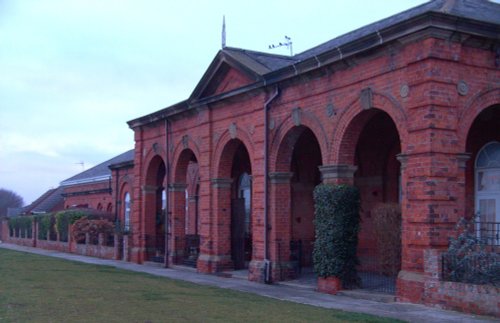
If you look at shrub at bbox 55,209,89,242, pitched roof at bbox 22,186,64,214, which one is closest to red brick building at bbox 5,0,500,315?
shrub at bbox 55,209,89,242

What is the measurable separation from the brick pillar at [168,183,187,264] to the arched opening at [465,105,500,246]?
11.2m

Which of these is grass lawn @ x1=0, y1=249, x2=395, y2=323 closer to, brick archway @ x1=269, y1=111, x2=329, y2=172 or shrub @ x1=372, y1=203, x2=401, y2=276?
shrub @ x1=372, y1=203, x2=401, y2=276

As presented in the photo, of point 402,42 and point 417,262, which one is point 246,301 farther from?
point 402,42

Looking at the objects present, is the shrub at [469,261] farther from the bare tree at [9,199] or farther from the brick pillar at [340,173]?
the bare tree at [9,199]

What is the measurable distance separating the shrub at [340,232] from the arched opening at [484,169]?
2.85m

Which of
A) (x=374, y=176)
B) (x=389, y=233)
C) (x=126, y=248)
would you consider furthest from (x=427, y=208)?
(x=126, y=248)

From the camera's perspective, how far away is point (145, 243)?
25500 millimetres

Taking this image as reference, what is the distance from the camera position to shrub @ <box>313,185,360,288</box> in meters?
15.0

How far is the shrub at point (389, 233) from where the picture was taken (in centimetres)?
1476

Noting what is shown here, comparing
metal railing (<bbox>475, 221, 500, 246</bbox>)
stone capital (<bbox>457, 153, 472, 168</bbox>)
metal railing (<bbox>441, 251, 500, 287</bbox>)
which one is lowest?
metal railing (<bbox>441, 251, 500, 287</bbox>)

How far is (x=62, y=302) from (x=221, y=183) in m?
9.23

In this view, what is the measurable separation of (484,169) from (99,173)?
111 feet

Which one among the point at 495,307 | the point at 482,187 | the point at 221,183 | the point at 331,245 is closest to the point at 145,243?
the point at 221,183

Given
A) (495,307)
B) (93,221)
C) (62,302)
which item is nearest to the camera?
(495,307)
